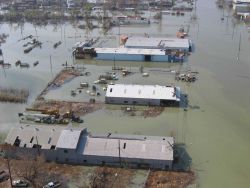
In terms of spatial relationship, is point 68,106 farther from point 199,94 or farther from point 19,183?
point 199,94

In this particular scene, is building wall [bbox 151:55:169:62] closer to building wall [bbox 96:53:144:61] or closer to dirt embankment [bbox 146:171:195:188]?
building wall [bbox 96:53:144:61]

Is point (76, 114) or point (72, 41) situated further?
point (72, 41)

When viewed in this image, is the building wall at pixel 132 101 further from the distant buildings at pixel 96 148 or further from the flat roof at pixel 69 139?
the flat roof at pixel 69 139

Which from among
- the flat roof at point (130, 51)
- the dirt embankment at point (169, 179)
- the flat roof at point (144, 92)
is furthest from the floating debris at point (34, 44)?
the dirt embankment at point (169, 179)

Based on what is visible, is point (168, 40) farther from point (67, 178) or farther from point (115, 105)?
point (67, 178)

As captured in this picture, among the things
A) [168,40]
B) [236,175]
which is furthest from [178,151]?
[168,40]

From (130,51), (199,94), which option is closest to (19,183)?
(199,94)

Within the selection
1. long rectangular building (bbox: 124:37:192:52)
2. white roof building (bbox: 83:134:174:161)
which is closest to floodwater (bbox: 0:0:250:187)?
long rectangular building (bbox: 124:37:192:52)
